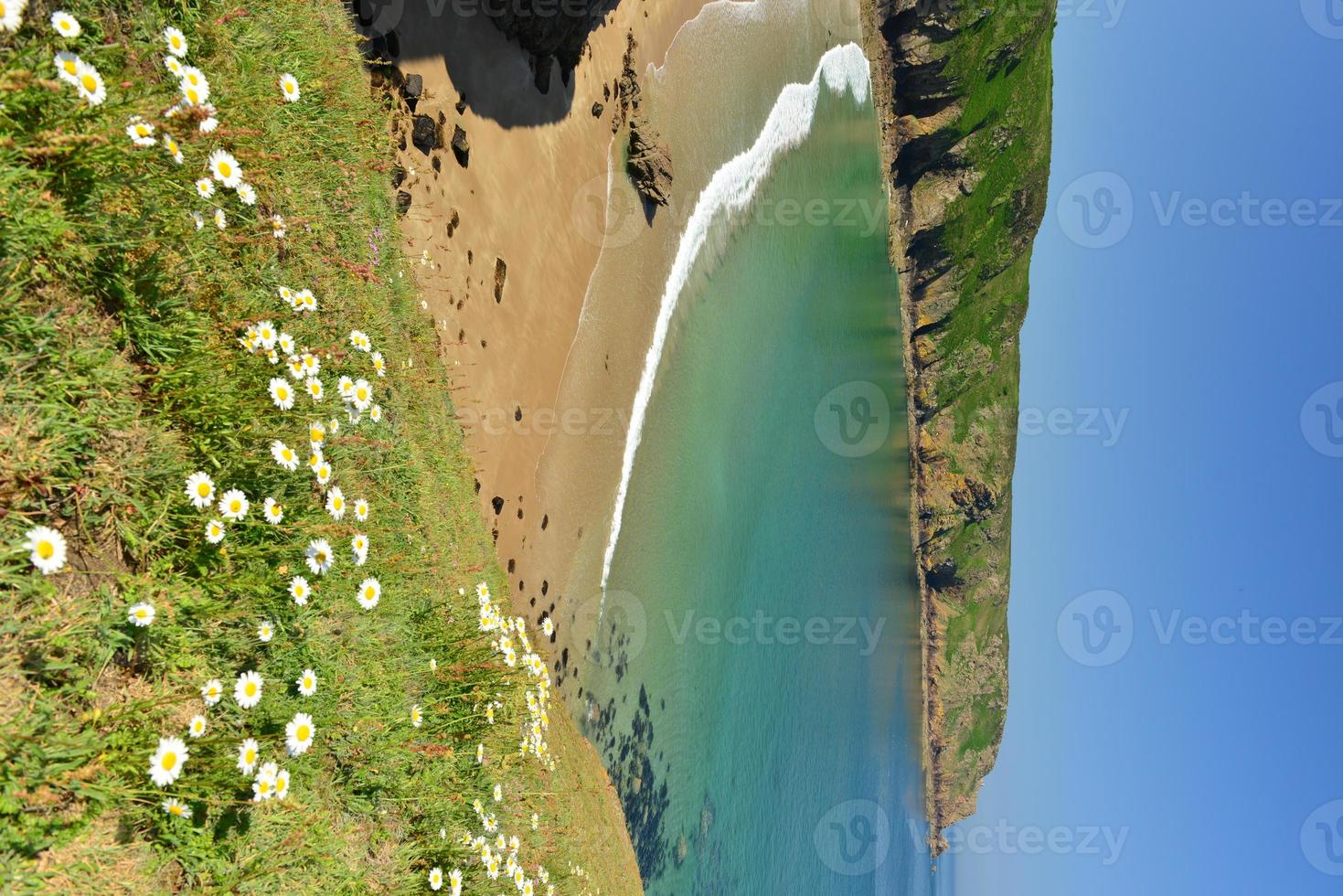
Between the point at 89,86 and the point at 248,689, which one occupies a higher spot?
the point at 89,86

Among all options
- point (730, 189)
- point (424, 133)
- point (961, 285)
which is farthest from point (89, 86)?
point (961, 285)

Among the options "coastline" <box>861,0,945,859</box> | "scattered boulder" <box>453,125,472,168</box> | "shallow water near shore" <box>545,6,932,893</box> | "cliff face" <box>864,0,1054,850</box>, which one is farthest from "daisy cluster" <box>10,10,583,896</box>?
"cliff face" <box>864,0,1054,850</box>

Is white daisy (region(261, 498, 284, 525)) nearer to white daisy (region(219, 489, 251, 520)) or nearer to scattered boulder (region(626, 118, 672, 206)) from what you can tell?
white daisy (region(219, 489, 251, 520))

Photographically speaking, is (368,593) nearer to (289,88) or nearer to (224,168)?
(224,168)

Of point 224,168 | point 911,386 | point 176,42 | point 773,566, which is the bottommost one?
point 773,566

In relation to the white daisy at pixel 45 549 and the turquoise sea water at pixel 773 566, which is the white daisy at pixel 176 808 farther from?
the turquoise sea water at pixel 773 566

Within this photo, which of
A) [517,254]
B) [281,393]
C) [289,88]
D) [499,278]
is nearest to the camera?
[281,393]
